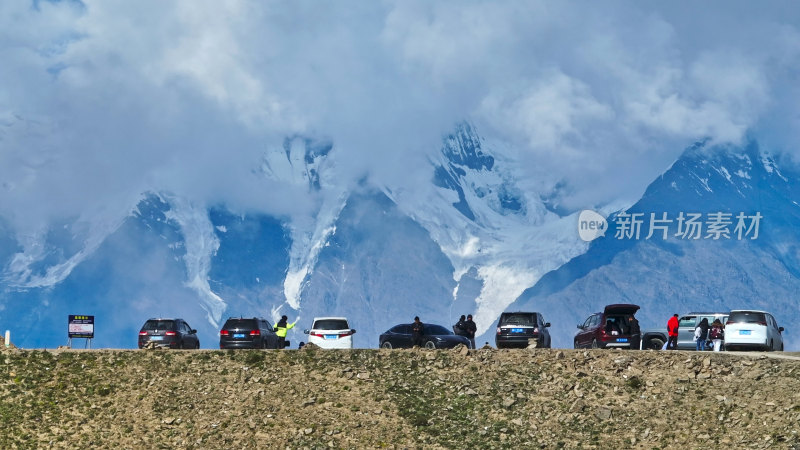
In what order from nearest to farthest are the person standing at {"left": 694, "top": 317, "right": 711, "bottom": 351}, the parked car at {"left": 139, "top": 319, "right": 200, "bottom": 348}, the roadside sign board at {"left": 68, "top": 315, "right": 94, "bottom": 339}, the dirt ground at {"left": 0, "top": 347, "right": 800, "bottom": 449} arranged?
the dirt ground at {"left": 0, "top": 347, "right": 800, "bottom": 449} → the person standing at {"left": 694, "top": 317, "right": 711, "bottom": 351} → the parked car at {"left": 139, "top": 319, "right": 200, "bottom": 348} → the roadside sign board at {"left": 68, "top": 315, "right": 94, "bottom": 339}

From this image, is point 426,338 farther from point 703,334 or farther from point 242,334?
point 703,334

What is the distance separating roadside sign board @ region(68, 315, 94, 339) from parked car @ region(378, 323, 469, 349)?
48.5 feet

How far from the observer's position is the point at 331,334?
192ft

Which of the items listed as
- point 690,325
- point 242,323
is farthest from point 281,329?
point 690,325

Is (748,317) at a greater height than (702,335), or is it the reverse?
(748,317)

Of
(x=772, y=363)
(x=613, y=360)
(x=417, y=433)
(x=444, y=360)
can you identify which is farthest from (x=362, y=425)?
(x=772, y=363)

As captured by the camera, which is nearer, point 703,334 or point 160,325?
point 703,334

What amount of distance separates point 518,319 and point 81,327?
21923mm

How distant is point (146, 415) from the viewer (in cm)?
4969

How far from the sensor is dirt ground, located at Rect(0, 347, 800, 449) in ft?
156

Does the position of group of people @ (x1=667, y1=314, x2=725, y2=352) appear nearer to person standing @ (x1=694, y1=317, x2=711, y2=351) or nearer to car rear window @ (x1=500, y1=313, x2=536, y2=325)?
person standing @ (x1=694, y1=317, x2=711, y2=351)

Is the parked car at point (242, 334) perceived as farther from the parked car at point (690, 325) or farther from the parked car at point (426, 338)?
the parked car at point (690, 325)

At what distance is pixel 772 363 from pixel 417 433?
13776 millimetres

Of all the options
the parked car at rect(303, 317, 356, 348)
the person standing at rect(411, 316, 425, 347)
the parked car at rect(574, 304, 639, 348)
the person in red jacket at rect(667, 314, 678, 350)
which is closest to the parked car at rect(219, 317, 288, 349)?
the parked car at rect(303, 317, 356, 348)
